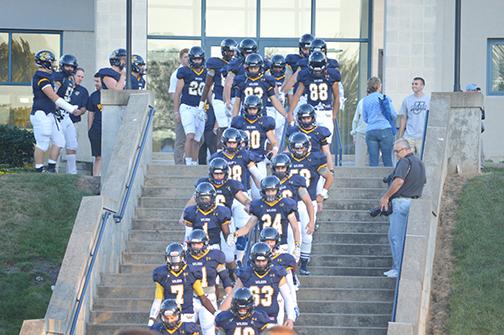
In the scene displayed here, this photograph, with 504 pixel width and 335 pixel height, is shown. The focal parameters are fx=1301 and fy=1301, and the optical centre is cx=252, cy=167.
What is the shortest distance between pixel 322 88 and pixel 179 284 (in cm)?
Answer: 532

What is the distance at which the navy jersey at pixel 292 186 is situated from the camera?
15547 mm

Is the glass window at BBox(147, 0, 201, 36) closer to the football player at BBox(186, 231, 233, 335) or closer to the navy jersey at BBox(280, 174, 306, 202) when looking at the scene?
the navy jersey at BBox(280, 174, 306, 202)

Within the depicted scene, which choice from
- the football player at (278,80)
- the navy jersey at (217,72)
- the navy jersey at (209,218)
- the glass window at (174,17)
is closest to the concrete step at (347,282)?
the navy jersey at (209,218)

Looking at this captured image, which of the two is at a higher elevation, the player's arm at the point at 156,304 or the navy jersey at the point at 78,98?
the navy jersey at the point at 78,98

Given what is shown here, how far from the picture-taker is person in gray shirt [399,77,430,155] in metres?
19.7

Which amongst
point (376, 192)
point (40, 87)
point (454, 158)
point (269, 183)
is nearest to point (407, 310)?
point (269, 183)

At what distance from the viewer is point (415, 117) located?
1977 cm

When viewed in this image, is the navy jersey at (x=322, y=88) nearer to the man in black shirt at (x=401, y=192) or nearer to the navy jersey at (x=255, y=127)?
the navy jersey at (x=255, y=127)

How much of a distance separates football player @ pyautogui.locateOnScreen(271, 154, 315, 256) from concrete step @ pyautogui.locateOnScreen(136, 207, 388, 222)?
1471mm

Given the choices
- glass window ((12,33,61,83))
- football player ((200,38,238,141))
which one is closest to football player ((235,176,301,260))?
football player ((200,38,238,141))

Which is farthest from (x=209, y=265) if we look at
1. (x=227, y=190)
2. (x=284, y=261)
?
(x=227, y=190)

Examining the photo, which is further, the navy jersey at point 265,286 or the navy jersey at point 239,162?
the navy jersey at point 239,162

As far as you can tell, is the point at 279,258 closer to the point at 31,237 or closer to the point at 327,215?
the point at 327,215

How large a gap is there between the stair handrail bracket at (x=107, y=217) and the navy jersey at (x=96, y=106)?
83 cm
